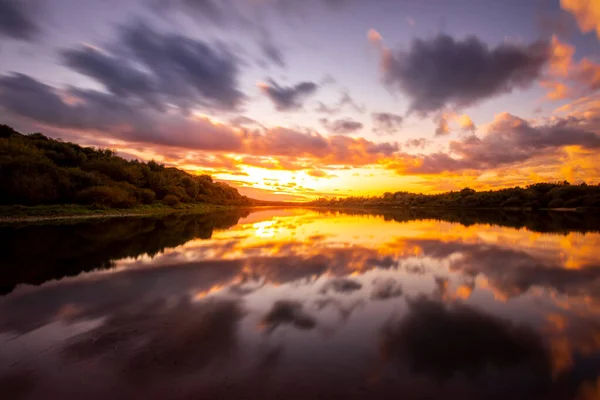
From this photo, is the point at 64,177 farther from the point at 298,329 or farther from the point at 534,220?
the point at 534,220

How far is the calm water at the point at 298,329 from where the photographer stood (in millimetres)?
4922

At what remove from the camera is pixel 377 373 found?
5.23m

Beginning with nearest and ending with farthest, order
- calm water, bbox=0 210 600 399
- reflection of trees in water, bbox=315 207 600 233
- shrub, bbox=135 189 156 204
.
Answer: calm water, bbox=0 210 600 399 < reflection of trees in water, bbox=315 207 600 233 < shrub, bbox=135 189 156 204

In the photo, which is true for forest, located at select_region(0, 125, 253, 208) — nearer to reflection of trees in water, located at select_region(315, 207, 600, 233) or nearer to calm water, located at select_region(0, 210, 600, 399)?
calm water, located at select_region(0, 210, 600, 399)

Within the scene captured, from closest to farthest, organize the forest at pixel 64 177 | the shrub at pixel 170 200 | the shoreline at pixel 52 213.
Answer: the shoreline at pixel 52 213, the forest at pixel 64 177, the shrub at pixel 170 200

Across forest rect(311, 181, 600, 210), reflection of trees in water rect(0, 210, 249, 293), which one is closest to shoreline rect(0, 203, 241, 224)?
reflection of trees in water rect(0, 210, 249, 293)

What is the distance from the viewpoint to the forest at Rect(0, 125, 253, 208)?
36250 millimetres

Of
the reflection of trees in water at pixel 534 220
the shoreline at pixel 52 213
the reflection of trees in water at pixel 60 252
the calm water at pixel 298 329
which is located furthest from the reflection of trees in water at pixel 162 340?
the reflection of trees in water at pixel 534 220

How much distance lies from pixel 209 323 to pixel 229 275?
505 centimetres

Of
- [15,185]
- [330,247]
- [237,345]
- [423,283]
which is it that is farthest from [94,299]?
[15,185]

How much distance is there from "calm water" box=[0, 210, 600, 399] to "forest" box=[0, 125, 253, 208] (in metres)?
30.9

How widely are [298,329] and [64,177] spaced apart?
49167 millimetres

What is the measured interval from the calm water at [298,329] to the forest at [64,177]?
1217 inches

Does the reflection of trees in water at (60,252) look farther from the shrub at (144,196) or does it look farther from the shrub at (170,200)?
the shrub at (170,200)
